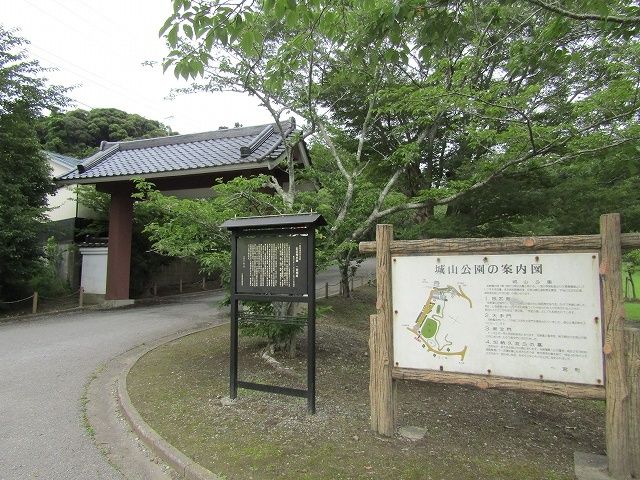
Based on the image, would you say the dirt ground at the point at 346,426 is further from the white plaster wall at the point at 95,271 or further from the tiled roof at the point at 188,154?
the white plaster wall at the point at 95,271

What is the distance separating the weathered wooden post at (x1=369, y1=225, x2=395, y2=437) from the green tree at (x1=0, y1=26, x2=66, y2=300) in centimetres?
1133

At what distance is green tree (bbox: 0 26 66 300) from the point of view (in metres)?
11.9

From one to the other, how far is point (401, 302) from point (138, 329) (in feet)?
26.5

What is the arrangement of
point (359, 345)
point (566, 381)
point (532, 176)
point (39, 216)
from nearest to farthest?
point (566, 381)
point (359, 345)
point (532, 176)
point (39, 216)

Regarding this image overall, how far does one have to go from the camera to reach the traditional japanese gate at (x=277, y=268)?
4.77 m

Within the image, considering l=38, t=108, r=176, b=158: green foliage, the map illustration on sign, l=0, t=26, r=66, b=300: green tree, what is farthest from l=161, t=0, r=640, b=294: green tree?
l=38, t=108, r=176, b=158: green foliage

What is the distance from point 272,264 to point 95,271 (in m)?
12.7

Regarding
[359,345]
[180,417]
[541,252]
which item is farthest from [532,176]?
[180,417]

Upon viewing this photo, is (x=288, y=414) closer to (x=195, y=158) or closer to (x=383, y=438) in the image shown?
(x=383, y=438)

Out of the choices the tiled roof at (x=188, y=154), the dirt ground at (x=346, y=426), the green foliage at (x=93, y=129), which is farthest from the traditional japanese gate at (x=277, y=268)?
the green foliage at (x=93, y=129)

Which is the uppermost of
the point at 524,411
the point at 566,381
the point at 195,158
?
the point at 195,158

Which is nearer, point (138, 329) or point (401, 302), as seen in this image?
point (401, 302)

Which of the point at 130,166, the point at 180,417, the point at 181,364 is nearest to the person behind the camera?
the point at 180,417

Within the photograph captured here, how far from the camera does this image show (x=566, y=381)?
3.51m
